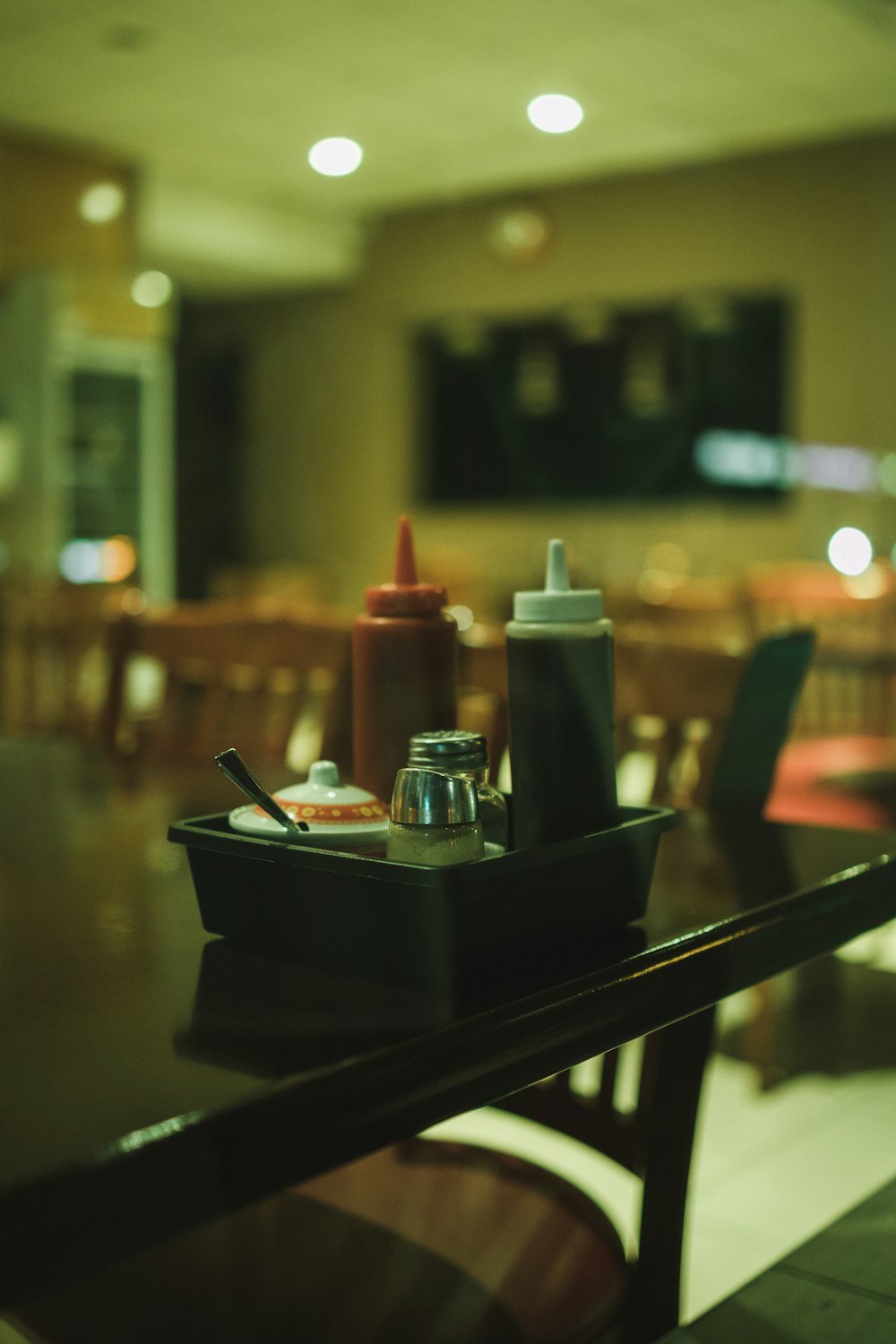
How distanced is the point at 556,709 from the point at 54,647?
9.09ft

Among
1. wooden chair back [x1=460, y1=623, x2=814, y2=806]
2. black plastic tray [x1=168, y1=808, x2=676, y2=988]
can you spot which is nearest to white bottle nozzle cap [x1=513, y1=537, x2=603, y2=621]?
black plastic tray [x1=168, y1=808, x2=676, y2=988]

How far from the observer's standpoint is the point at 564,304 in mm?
7285

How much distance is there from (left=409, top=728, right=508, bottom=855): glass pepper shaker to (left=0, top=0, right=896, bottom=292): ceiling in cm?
427

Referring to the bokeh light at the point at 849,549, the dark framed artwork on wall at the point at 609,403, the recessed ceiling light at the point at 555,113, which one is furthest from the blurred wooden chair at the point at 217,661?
the dark framed artwork on wall at the point at 609,403

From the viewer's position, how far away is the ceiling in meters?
4.59

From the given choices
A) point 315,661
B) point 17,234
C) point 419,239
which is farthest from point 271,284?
point 315,661

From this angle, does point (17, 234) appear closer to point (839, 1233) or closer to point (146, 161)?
point (146, 161)

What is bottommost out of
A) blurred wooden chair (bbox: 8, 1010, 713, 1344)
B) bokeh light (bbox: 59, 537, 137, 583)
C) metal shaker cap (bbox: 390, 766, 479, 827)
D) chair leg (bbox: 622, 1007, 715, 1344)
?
blurred wooden chair (bbox: 8, 1010, 713, 1344)

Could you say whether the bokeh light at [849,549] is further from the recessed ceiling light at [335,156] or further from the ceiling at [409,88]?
the recessed ceiling light at [335,156]

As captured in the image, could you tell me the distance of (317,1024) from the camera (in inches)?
25.5

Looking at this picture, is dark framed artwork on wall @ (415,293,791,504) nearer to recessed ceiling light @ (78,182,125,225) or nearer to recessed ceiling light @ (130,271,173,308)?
recessed ceiling light @ (130,271,173,308)

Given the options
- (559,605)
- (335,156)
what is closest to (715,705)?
(559,605)

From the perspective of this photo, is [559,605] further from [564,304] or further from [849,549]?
[564,304]

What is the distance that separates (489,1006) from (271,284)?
8.05 metres
